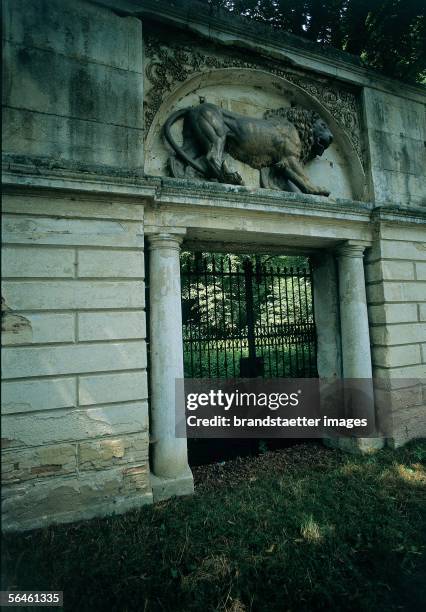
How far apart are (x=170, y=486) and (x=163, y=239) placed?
9.77 ft

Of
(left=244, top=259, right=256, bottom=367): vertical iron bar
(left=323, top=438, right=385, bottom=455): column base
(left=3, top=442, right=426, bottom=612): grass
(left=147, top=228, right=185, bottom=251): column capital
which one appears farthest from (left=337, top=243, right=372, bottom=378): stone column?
(left=147, top=228, right=185, bottom=251): column capital

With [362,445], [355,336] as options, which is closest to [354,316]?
[355,336]

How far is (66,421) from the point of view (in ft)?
12.0

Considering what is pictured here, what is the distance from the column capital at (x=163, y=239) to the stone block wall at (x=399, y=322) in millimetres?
3341

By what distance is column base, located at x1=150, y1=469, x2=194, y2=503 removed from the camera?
4.03 metres

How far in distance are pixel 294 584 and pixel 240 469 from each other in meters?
2.27

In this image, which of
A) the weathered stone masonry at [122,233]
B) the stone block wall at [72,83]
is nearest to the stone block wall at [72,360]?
Answer: the weathered stone masonry at [122,233]

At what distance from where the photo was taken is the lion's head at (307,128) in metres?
5.35

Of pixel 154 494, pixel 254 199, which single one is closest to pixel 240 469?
pixel 154 494

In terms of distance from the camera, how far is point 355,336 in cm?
548

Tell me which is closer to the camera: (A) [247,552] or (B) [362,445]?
(A) [247,552]

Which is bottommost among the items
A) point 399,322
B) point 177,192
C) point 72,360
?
point 72,360

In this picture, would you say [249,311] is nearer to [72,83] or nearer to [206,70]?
[206,70]

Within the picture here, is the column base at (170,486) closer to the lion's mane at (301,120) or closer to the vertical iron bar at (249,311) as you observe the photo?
the vertical iron bar at (249,311)
